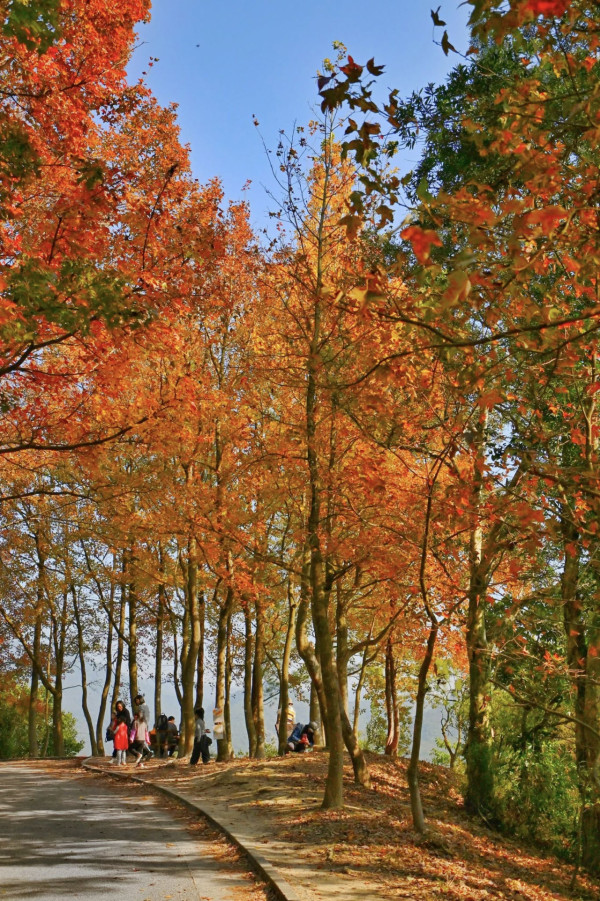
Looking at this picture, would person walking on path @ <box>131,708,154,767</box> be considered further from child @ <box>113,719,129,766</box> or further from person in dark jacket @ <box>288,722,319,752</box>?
person in dark jacket @ <box>288,722,319,752</box>

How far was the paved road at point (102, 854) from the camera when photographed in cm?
703

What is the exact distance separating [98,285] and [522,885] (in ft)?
27.9

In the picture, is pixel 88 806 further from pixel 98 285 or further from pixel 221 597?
pixel 221 597

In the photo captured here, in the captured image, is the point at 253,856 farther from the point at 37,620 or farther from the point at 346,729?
the point at 37,620

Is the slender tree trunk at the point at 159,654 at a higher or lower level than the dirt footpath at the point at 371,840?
higher

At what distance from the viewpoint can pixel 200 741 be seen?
19594mm

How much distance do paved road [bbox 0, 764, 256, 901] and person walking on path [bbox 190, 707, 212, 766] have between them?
16.3 ft

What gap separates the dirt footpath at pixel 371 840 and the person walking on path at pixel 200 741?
346 cm

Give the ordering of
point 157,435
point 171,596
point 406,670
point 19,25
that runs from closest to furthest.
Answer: point 19,25 → point 157,435 → point 406,670 → point 171,596

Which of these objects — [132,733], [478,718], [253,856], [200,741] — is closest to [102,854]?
[253,856]

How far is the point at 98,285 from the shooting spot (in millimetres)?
Answer: 7023

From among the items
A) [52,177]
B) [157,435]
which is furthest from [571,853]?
[52,177]

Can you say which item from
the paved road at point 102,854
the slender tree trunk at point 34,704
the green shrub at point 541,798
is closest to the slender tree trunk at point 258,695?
the paved road at point 102,854

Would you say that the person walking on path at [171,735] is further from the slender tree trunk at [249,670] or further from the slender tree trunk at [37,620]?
the slender tree trunk at [37,620]
